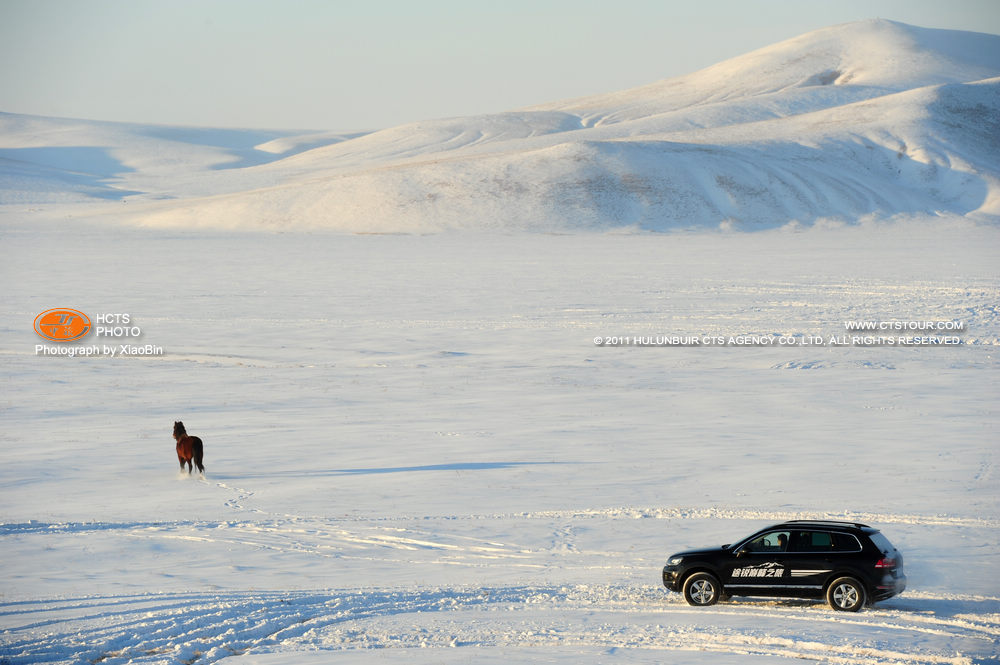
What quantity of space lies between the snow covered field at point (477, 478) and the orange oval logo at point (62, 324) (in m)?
0.94

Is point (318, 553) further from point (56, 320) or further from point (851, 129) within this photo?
point (851, 129)

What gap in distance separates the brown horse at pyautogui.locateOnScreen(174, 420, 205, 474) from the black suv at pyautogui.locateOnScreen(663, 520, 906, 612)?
37.2 ft

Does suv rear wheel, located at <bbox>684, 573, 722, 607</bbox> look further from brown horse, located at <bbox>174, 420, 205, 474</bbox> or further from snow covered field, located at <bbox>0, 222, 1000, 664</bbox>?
brown horse, located at <bbox>174, 420, 205, 474</bbox>

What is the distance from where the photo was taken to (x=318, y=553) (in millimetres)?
17188

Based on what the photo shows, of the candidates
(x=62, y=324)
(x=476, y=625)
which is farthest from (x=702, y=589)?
(x=62, y=324)

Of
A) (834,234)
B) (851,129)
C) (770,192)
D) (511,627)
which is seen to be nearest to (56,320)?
(511,627)

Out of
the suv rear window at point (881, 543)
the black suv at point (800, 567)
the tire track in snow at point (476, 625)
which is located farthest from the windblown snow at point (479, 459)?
the suv rear window at point (881, 543)

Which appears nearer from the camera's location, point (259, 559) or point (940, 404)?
point (259, 559)

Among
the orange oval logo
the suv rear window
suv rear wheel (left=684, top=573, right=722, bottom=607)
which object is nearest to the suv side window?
suv rear wheel (left=684, top=573, right=722, bottom=607)

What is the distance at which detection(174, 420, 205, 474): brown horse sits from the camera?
22125 mm

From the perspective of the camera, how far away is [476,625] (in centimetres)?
1343

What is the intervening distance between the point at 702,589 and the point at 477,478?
8.60m

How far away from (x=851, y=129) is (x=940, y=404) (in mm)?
146583

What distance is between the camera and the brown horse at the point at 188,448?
→ 22125mm
